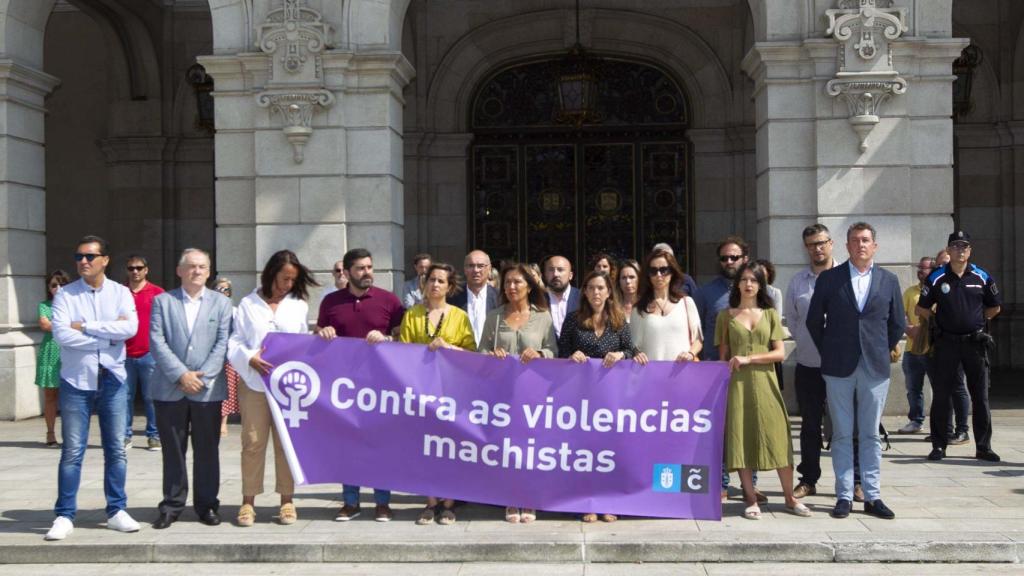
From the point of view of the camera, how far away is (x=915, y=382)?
12008mm

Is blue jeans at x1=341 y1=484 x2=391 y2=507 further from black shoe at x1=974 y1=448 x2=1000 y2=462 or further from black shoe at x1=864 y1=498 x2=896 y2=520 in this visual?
black shoe at x1=974 y1=448 x2=1000 y2=462

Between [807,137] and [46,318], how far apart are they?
26.1 feet

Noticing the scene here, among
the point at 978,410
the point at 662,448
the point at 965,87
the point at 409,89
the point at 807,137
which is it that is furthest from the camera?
the point at 409,89

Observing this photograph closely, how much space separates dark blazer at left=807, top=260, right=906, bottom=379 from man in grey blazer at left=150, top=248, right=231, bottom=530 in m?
4.10

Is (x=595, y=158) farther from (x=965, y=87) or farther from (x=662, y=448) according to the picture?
(x=662, y=448)

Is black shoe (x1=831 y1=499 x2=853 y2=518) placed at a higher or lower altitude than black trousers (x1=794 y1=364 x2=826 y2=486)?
lower

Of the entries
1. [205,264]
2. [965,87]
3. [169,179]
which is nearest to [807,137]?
[965,87]

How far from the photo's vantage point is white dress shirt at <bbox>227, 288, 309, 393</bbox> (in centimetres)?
815

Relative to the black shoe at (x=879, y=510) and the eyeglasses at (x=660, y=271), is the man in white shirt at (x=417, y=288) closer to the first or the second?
the eyeglasses at (x=660, y=271)

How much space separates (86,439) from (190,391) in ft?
2.43

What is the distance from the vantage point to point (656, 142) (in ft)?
60.4

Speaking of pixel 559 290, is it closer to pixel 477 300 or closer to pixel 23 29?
pixel 477 300

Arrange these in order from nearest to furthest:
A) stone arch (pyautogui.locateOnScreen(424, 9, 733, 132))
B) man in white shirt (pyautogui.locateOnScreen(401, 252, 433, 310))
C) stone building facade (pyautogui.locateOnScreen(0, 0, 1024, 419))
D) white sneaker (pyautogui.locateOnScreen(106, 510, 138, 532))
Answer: white sneaker (pyautogui.locateOnScreen(106, 510, 138, 532)), man in white shirt (pyautogui.locateOnScreen(401, 252, 433, 310)), stone building facade (pyautogui.locateOnScreen(0, 0, 1024, 419)), stone arch (pyautogui.locateOnScreen(424, 9, 733, 132))

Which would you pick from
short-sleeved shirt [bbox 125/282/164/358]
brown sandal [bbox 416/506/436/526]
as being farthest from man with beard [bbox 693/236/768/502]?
short-sleeved shirt [bbox 125/282/164/358]
